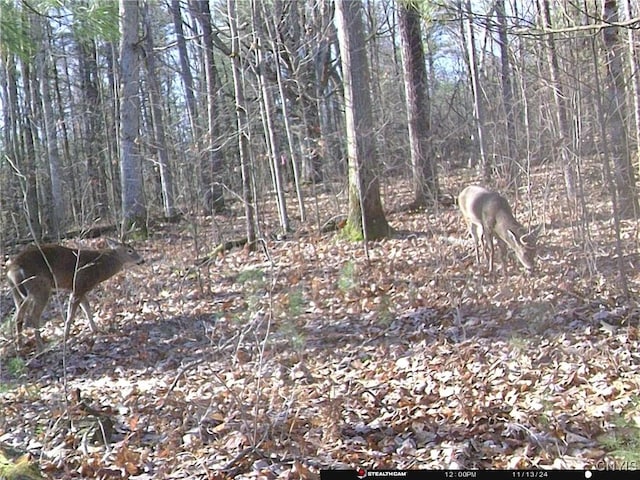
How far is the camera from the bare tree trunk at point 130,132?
→ 11.6m

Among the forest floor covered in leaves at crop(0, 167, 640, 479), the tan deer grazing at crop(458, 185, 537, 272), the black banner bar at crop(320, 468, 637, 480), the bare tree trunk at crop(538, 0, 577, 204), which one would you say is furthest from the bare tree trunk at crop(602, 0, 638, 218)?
the black banner bar at crop(320, 468, 637, 480)

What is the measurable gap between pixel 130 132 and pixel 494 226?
666 centimetres

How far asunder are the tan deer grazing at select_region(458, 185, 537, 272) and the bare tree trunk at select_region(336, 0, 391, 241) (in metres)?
1.43

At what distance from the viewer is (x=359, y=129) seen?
9.73m

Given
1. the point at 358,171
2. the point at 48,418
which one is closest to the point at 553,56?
the point at 358,171

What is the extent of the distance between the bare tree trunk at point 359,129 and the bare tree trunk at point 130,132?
389cm

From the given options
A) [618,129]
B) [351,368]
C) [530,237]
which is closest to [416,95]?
[618,129]

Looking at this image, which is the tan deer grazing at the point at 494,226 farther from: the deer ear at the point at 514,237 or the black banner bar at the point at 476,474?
the black banner bar at the point at 476,474

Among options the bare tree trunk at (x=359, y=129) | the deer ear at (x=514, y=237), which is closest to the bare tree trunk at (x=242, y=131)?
the bare tree trunk at (x=359, y=129)

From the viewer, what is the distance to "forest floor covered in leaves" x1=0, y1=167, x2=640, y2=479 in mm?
4012

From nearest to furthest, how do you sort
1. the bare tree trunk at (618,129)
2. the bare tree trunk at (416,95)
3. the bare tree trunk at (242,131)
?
the bare tree trunk at (618,129)
the bare tree trunk at (242,131)
the bare tree trunk at (416,95)

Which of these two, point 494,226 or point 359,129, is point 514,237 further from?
point 359,129

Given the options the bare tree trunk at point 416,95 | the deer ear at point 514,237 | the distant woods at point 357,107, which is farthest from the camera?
the bare tree trunk at point 416,95

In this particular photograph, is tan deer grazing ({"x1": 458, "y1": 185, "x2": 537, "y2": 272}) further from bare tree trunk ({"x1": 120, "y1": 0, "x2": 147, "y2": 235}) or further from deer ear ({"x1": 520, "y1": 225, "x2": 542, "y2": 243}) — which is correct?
bare tree trunk ({"x1": 120, "y1": 0, "x2": 147, "y2": 235})
